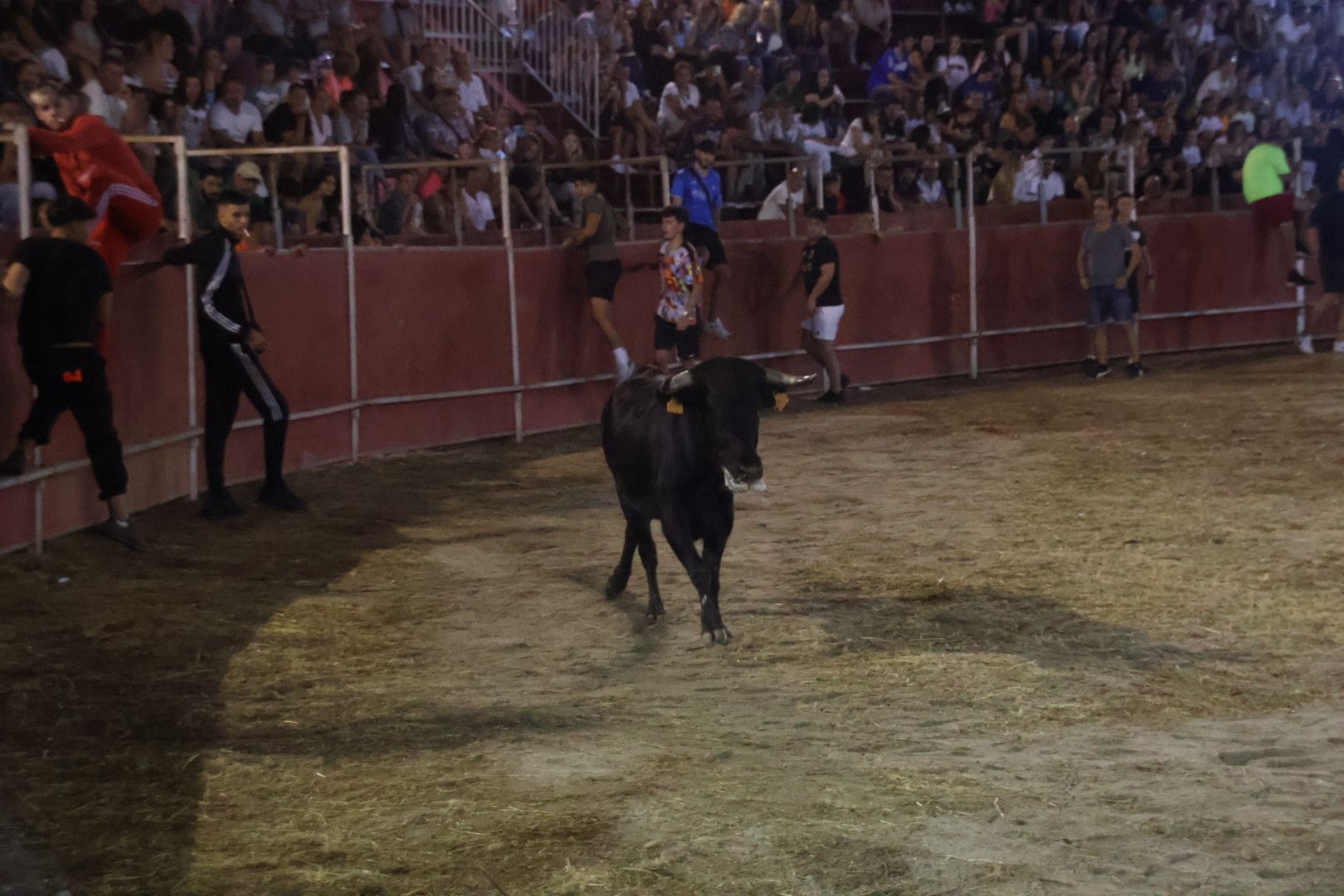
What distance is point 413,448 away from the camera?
47.2 ft

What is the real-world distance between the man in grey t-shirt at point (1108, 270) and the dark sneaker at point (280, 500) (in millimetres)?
9651

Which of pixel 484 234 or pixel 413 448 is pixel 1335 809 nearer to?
pixel 413 448

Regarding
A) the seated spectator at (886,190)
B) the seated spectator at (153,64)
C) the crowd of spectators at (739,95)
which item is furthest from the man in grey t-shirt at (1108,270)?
the seated spectator at (153,64)

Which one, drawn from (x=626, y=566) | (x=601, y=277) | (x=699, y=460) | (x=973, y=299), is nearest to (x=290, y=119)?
(x=601, y=277)

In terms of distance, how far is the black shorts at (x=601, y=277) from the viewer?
50.4 ft

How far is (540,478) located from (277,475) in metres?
2.26

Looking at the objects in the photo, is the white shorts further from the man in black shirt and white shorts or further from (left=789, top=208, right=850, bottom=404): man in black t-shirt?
the man in black shirt and white shorts

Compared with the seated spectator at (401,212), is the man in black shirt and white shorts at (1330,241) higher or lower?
lower

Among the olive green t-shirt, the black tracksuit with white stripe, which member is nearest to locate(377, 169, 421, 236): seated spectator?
the olive green t-shirt

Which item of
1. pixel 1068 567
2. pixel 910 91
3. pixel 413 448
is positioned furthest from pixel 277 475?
pixel 910 91

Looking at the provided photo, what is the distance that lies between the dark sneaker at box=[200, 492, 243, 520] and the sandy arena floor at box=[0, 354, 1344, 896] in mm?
211

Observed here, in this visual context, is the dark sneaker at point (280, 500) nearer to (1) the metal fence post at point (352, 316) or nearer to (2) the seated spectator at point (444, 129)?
(1) the metal fence post at point (352, 316)

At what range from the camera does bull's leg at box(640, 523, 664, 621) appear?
8.45 metres

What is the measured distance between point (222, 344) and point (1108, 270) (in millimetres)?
10196
